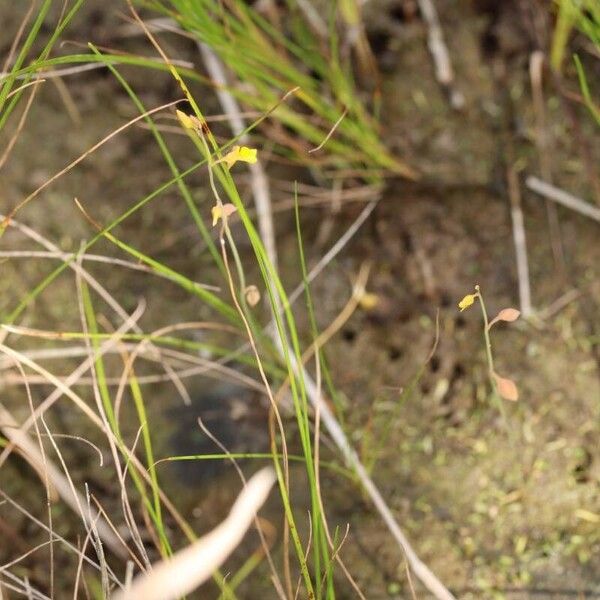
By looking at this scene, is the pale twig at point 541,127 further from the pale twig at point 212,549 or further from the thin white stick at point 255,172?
the pale twig at point 212,549

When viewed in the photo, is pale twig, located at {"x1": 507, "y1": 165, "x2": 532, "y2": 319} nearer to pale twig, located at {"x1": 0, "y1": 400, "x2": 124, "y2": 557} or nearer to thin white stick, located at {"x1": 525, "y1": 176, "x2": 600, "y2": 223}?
thin white stick, located at {"x1": 525, "y1": 176, "x2": 600, "y2": 223}

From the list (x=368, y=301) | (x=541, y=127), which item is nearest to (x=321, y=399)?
(x=368, y=301)

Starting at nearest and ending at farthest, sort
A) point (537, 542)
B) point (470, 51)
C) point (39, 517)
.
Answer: point (537, 542) < point (39, 517) < point (470, 51)

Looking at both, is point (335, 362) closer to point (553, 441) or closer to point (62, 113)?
point (553, 441)

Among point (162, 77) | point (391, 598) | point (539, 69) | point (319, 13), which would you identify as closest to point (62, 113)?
point (162, 77)

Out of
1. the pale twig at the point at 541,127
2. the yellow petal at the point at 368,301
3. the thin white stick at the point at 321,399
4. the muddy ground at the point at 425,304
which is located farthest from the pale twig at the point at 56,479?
the pale twig at the point at 541,127

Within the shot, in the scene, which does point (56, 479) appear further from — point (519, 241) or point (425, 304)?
point (519, 241)

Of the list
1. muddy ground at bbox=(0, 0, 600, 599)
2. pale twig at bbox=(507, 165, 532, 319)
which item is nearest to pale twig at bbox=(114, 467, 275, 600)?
muddy ground at bbox=(0, 0, 600, 599)
